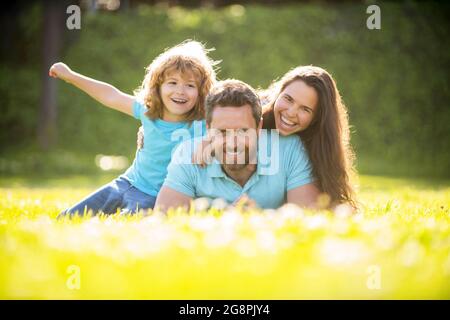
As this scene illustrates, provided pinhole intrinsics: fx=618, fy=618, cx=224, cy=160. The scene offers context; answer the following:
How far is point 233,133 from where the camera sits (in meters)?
3.46

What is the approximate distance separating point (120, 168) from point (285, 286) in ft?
32.2

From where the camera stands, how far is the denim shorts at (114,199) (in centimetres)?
436

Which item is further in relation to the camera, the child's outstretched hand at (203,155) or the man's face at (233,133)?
the child's outstretched hand at (203,155)

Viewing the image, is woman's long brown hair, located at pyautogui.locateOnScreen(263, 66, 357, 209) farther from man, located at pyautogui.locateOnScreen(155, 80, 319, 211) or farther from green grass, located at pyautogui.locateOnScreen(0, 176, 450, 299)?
green grass, located at pyautogui.locateOnScreen(0, 176, 450, 299)

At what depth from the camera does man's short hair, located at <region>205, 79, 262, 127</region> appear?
11.5 ft

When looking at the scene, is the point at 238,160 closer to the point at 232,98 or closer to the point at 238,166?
the point at 238,166

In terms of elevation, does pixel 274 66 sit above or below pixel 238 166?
above

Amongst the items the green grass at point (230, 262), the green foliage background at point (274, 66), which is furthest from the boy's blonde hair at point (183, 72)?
the green foliage background at point (274, 66)

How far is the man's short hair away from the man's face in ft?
0.08

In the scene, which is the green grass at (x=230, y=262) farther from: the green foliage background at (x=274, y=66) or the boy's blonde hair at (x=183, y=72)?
the green foliage background at (x=274, y=66)

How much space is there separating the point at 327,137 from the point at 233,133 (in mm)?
773

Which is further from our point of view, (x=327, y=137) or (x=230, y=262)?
(x=327, y=137)

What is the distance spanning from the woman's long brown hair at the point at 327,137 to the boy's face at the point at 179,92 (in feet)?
1.79

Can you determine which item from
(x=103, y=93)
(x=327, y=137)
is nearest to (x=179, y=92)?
(x=103, y=93)
